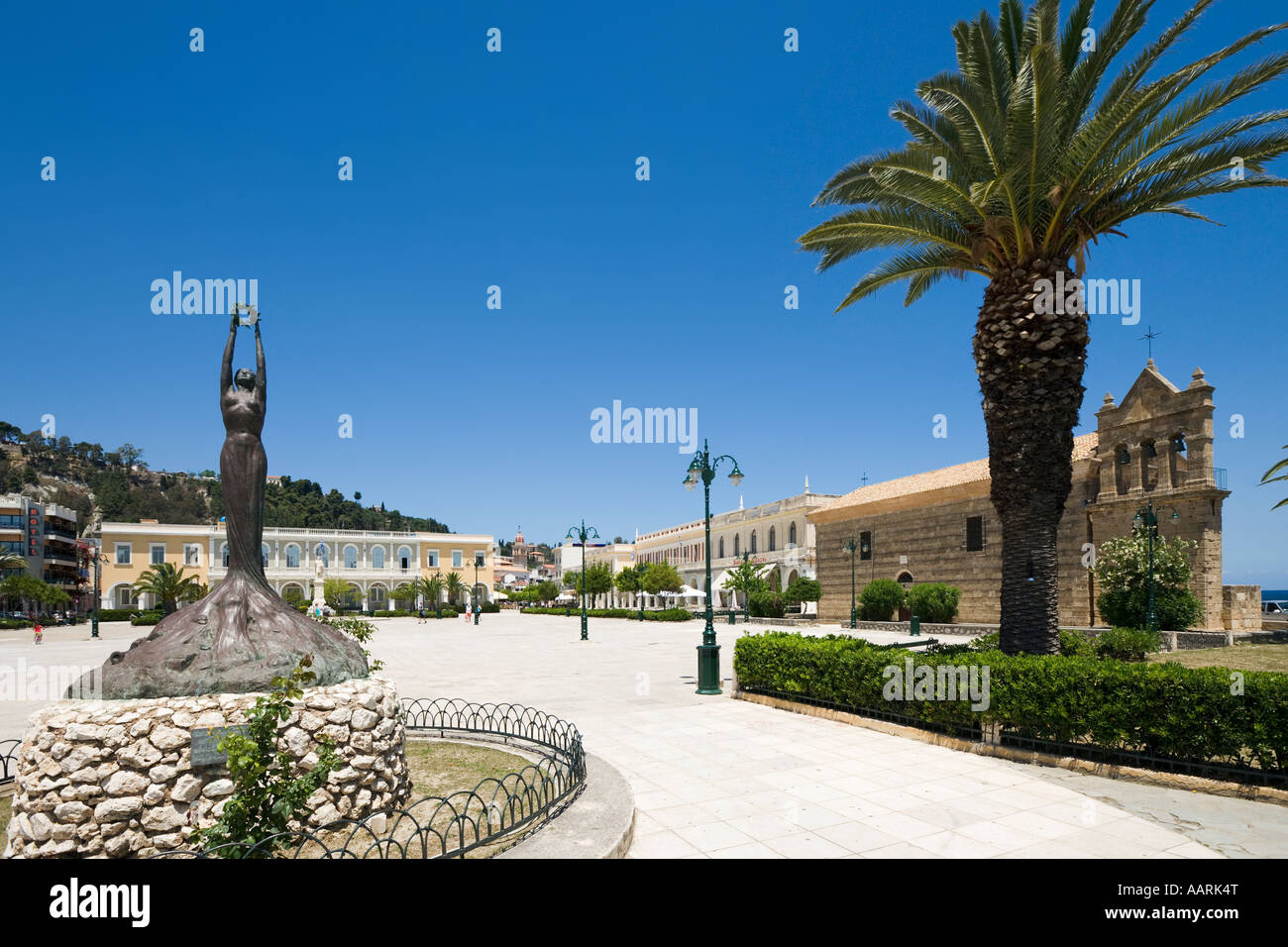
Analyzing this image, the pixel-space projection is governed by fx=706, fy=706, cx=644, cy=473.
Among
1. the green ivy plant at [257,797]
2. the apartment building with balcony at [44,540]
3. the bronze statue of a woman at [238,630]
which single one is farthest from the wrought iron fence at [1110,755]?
the apartment building with balcony at [44,540]

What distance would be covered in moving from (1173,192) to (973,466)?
2580 cm

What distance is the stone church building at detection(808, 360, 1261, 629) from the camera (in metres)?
24.2

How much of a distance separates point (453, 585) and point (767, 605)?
33984mm

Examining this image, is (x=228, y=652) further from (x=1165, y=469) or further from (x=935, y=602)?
(x=935, y=602)

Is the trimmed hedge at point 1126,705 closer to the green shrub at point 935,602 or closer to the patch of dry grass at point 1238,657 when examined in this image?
the patch of dry grass at point 1238,657

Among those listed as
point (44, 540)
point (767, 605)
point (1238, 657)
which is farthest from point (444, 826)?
point (44, 540)

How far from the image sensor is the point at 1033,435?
9.65 metres

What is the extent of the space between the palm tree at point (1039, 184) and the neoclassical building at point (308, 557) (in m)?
55.0

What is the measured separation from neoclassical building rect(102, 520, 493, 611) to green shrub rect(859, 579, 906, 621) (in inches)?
1709

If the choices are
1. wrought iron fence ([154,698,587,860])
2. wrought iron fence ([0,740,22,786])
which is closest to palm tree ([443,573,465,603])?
wrought iron fence ([0,740,22,786])

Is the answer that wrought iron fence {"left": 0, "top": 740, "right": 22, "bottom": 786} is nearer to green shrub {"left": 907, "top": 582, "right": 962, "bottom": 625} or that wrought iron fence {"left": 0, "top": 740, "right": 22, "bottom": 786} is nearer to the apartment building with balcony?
green shrub {"left": 907, "top": 582, "right": 962, "bottom": 625}
